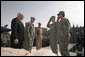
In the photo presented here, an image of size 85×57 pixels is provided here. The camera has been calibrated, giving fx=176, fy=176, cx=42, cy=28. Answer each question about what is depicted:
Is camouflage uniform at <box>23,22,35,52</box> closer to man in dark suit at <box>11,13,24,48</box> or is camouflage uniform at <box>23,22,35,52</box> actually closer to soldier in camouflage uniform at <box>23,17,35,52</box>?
soldier in camouflage uniform at <box>23,17,35,52</box>

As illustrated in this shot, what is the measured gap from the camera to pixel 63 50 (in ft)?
20.7

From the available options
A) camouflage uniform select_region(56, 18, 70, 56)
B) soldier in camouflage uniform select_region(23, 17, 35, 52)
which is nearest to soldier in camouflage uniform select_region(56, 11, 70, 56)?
camouflage uniform select_region(56, 18, 70, 56)

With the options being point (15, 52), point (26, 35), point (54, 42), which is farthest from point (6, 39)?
point (15, 52)

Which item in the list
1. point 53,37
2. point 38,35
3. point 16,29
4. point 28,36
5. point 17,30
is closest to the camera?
point 16,29

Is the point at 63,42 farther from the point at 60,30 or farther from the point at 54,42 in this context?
the point at 54,42

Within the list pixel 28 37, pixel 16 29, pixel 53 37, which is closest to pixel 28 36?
pixel 28 37

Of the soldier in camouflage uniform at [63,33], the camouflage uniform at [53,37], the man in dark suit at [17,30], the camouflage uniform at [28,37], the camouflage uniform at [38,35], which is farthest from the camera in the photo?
the camouflage uniform at [38,35]

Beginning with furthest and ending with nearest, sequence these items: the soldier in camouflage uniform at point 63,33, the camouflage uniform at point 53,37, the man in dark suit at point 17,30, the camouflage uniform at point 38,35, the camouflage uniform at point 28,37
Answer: the camouflage uniform at point 38,35 → the camouflage uniform at point 28,37 → the camouflage uniform at point 53,37 → the soldier in camouflage uniform at point 63,33 → the man in dark suit at point 17,30

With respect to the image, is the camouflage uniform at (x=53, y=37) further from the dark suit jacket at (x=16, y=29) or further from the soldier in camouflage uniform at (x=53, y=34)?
the dark suit jacket at (x=16, y=29)

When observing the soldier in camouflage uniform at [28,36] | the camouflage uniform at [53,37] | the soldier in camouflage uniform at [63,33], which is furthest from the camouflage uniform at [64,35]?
the soldier in camouflage uniform at [28,36]

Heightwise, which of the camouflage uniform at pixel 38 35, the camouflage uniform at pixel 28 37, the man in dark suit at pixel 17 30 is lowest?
the camouflage uniform at pixel 38 35

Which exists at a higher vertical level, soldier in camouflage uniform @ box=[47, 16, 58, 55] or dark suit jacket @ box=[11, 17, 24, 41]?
dark suit jacket @ box=[11, 17, 24, 41]

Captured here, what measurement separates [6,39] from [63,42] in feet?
17.8

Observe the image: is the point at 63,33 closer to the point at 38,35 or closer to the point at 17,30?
Result: the point at 17,30
